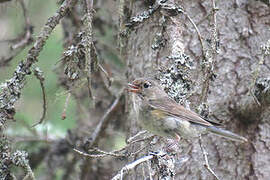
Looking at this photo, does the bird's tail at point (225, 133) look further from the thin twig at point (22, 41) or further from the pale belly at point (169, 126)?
the thin twig at point (22, 41)

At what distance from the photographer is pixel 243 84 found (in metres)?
4.05

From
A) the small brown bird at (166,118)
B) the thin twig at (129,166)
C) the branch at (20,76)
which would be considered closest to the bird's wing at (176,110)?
the small brown bird at (166,118)

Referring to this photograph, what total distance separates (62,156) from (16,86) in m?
2.23

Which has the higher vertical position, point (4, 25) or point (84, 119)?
point (4, 25)

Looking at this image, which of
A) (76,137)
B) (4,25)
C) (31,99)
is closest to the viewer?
(76,137)

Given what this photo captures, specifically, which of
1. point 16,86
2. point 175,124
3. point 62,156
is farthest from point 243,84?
point 62,156

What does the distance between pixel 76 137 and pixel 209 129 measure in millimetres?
2001

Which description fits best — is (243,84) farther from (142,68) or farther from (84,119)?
(84,119)

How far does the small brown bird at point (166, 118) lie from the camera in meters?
3.57

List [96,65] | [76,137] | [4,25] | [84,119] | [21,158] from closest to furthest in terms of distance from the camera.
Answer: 1. [21,158]
2. [96,65]
3. [76,137]
4. [84,119]
5. [4,25]

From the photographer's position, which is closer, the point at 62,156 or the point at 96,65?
the point at 96,65

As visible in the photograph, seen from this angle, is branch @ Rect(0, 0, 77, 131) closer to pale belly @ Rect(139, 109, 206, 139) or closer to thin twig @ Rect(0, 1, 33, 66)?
thin twig @ Rect(0, 1, 33, 66)

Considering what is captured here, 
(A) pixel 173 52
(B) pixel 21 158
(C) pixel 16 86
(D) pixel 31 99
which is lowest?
(D) pixel 31 99

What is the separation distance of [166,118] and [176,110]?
152 mm
